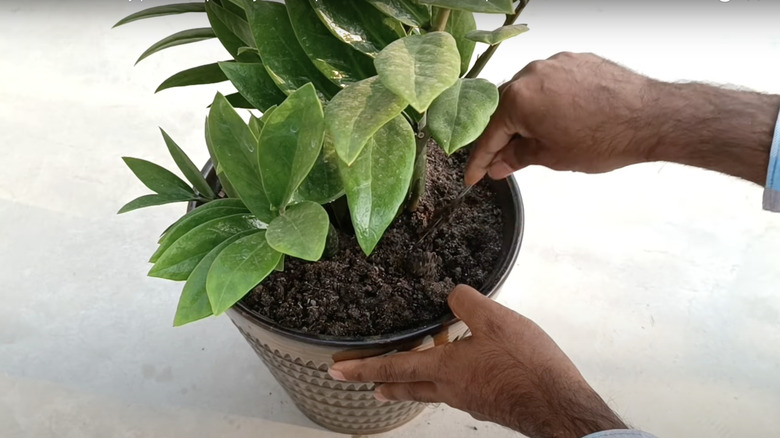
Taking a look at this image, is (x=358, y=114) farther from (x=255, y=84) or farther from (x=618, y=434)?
(x=618, y=434)

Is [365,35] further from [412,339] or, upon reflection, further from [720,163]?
[720,163]

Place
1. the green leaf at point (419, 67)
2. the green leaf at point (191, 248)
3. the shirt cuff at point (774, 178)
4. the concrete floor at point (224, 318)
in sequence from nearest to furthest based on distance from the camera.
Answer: the green leaf at point (419, 67), the green leaf at point (191, 248), the shirt cuff at point (774, 178), the concrete floor at point (224, 318)

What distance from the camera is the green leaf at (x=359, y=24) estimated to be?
0.56 metres

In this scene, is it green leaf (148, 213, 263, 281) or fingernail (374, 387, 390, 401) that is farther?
fingernail (374, 387, 390, 401)

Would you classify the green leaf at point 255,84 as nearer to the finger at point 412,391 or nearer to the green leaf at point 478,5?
the green leaf at point 478,5

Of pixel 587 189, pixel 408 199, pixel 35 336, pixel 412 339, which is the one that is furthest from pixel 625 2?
pixel 35 336

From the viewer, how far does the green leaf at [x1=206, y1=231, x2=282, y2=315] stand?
1.62ft

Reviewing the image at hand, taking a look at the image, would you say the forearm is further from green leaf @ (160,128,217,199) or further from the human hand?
green leaf @ (160,128,217,199)

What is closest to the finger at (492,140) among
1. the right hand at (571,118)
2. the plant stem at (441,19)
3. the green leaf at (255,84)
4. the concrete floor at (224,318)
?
the right hand at (571,118)

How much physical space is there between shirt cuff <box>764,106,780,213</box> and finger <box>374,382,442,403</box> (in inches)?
18.0

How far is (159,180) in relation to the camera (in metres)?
0.73

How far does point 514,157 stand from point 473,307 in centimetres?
21

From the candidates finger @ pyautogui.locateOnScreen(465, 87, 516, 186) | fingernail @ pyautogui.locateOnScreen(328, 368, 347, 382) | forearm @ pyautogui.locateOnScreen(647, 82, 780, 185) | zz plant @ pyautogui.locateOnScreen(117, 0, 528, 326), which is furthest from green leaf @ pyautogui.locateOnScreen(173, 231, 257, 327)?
forearm @ pyautogui.locateOnScreen(647, 82, 780, 185)

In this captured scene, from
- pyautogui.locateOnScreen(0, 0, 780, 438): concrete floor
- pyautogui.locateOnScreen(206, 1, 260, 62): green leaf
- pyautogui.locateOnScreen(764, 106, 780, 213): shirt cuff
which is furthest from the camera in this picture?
pyautogui.locateOnScreen(0, 0, 780, 438): concrete floor
